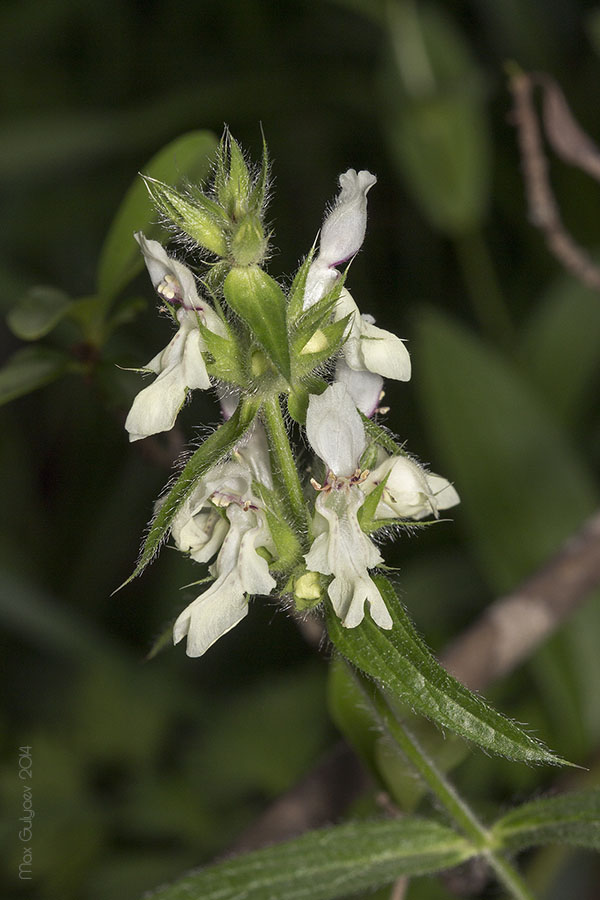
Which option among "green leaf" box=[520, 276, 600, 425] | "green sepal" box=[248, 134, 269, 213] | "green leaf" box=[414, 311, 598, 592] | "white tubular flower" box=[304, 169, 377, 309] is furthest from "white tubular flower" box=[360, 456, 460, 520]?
"green leaf" box=[520, 276, 600, 425]

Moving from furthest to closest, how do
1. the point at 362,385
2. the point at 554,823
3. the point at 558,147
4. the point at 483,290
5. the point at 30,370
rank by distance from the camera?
1. the point at 483,290
2. the point at 558,147
3. the point at 30,370
4. the point at 554,823
5. the point at 362,385

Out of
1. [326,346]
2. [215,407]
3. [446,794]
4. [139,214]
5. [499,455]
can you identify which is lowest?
[499,455]

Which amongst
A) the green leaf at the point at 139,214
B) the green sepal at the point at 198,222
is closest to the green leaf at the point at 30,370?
the green leaf at the point at 139,214

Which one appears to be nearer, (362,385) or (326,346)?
(326,346)

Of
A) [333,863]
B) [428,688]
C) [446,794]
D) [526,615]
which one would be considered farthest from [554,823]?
[526,615]

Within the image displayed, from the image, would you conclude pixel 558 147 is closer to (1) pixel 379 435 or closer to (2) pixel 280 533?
(1) pixel 379 435

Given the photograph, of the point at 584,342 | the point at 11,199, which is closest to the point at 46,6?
the point at 11,199

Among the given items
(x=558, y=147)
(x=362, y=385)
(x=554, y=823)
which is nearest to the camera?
(x=362, y=385)
